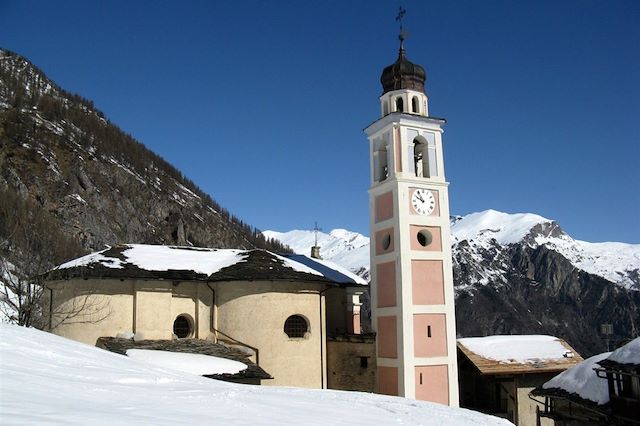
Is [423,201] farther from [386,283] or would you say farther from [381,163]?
[386,283]

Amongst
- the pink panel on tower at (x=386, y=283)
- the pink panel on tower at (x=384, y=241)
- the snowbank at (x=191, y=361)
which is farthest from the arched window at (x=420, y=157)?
the snowbank at (x=191, y=361)

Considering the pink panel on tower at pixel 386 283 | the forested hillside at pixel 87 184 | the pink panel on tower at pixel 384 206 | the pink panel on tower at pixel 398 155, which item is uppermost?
the forested hillside at pixel 87 184

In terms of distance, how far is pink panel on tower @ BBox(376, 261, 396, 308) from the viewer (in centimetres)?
3161

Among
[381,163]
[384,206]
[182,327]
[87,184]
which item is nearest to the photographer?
[182,327]

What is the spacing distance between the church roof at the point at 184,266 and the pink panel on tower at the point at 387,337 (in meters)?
3.17

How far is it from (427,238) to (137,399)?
25046 mm

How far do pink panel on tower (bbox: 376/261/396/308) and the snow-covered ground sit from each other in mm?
18816

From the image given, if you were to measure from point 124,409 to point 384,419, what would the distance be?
13.5 ft

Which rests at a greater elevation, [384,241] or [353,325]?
[384,241]

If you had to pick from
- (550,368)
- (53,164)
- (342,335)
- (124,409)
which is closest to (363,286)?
(342,335)

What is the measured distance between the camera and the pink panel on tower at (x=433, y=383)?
30281 millimetres

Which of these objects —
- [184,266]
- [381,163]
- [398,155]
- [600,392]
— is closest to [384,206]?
[381,163]

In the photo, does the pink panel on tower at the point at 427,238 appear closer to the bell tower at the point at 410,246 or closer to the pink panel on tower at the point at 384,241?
the bell tower at the point at 410,246

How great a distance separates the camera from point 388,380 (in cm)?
3094
